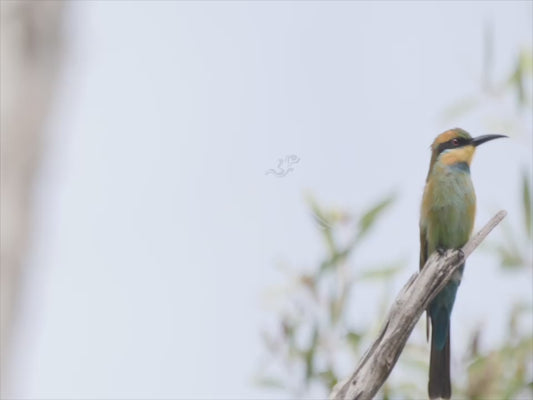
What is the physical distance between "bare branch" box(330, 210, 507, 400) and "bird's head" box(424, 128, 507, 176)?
130mm

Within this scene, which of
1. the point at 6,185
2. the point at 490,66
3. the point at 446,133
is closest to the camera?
the point at 6,185

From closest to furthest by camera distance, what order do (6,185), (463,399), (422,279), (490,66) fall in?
(6,185) < (422,279) < (463,399) < (490,66)

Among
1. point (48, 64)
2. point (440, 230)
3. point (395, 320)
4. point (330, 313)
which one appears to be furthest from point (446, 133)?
point (330, 313)

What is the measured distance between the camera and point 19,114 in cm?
157

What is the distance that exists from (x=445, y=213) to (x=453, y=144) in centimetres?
11

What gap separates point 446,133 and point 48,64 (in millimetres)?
516

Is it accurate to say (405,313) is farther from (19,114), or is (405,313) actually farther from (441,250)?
(19,114)

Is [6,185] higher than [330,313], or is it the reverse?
[6,185]

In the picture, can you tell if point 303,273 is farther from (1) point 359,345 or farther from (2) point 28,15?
(2) point 28,15

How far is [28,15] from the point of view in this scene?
164cm

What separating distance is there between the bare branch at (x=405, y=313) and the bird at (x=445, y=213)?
5cm

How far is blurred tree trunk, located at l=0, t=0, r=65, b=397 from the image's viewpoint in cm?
151

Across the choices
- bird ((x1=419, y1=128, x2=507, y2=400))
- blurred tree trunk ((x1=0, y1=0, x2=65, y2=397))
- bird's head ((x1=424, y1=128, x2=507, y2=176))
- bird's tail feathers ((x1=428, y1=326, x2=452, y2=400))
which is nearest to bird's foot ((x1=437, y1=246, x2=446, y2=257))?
bird ((x1=419, y1=128, x2=507, y2=400))

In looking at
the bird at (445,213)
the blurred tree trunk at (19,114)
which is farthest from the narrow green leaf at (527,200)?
the blurred tree trunk at (19,114)
